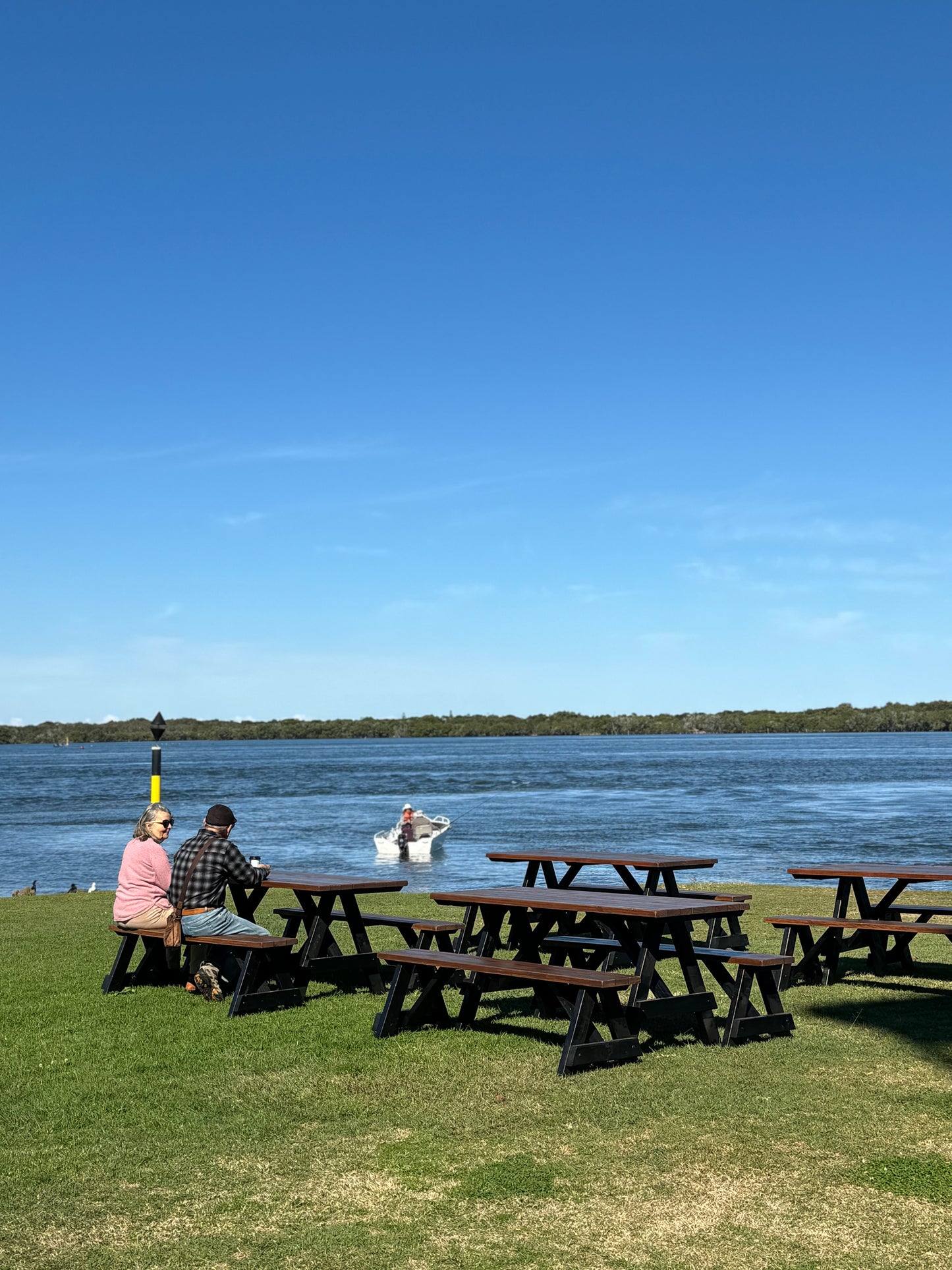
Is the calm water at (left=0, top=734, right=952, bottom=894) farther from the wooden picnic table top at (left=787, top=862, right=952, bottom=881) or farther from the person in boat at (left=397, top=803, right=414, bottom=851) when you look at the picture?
the wooden picnic table top at (left=787, top=862, right=952, bottom=881)

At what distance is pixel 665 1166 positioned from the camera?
4.77 meters

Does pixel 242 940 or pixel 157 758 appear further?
pixel 157 758

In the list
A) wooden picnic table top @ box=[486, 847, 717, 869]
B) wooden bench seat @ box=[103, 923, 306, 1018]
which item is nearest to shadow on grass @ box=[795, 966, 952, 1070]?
wooden picnic table top @ box=[486, 847, 717, 869]

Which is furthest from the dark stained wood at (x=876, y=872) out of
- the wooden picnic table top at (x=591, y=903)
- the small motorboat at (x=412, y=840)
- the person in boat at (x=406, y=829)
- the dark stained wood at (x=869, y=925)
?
the person in boat at (x=406, y=829)

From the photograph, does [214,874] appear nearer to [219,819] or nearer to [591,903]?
[219,819]

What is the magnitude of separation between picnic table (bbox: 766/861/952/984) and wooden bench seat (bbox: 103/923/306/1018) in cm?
335

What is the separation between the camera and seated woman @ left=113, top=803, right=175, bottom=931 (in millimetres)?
8406

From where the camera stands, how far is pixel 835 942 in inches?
345

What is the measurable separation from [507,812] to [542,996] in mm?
43165

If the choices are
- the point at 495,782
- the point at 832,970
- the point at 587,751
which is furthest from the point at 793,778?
the point at 587,751

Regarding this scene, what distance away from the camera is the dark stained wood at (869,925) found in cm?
816

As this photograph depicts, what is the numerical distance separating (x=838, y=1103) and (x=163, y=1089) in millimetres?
3295

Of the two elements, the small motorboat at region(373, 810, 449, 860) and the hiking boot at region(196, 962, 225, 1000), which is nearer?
the hiking boot at region(196, 962, 225, 1000)

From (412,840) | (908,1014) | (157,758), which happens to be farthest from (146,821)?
(412,840)
